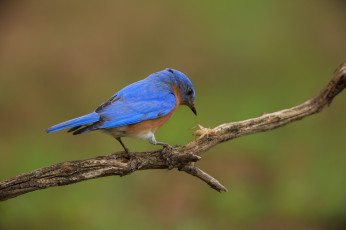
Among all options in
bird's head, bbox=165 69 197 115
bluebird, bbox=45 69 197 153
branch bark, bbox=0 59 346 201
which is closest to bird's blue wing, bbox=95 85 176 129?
bluebird, bbox=45 69 197 153

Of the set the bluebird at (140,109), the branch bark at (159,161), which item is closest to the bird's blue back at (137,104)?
the bluebird at (140,109)

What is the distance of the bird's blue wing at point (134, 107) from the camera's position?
4773mm

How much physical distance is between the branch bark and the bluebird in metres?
0.19

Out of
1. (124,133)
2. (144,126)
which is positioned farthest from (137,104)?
(124,133)

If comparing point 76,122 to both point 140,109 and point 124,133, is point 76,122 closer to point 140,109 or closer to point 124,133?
point 124,133

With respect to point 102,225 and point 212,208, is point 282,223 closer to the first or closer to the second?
point 212,208

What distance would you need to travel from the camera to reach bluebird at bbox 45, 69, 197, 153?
466cm

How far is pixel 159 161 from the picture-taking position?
471cm

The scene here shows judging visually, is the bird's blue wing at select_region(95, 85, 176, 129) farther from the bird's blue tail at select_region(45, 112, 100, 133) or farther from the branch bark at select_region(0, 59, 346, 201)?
the branch bark at select_region(0, 59, 346, 201)

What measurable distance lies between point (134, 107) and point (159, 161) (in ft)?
2.28

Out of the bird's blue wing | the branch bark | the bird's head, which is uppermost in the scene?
the bird's head

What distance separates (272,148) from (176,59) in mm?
3416

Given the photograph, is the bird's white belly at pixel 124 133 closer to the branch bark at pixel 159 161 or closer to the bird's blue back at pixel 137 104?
the bird's blue back at pixel 137 104

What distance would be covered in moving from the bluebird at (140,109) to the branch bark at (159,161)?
7.5 inches
